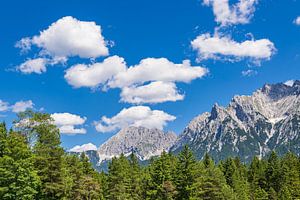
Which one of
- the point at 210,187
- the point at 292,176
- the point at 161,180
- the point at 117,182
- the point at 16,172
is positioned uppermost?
the point at 292,176

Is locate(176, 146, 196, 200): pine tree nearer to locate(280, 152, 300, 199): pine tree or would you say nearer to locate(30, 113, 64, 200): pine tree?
locate(30, 113, 64, 200): pine tree

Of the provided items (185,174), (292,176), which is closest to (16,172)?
(185,174)

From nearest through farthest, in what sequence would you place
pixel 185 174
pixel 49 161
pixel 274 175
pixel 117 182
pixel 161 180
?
pixel 49 161
pixel 185 174
pixel 161 180
pixel 117 182
pixel 274 175

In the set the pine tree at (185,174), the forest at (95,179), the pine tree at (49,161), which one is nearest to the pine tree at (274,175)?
the forest at (95,179)

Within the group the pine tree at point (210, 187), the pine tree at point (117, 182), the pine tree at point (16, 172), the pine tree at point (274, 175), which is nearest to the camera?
the pine tree at point (16, 172)

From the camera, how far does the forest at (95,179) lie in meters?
52.1

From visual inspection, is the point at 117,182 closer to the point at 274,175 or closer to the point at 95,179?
the point at 95,179

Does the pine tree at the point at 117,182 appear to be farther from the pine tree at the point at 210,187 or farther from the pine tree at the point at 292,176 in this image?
the pine tree at the point at 292,176

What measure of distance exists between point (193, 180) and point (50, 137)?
27344 millimetres

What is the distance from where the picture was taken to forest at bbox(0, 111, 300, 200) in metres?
52.1

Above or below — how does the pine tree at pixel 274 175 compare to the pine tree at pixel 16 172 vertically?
above

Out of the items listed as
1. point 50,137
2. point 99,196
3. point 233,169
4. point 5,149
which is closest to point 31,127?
point 50,137

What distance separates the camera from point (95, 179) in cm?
8575

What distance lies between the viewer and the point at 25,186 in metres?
51.4
